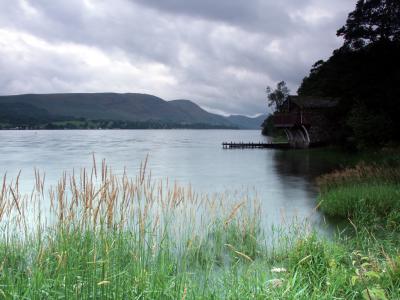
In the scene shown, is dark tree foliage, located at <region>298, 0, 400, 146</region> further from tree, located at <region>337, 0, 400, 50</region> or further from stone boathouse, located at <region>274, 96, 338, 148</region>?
stone boathouse, located at <region>274, 96, 338, 148</region>

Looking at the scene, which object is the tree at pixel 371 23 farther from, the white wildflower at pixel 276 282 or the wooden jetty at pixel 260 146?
the white wildflower at pixel 276 282

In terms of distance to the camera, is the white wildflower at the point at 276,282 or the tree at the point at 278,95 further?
the tree at the point at 278,95

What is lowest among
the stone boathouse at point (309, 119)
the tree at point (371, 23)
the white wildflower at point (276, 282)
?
the white wildflower at point (276, 282)

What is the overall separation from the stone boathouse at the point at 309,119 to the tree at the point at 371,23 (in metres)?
19.4

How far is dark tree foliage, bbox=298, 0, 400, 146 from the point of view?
43.9 m

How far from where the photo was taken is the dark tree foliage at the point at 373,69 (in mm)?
43938

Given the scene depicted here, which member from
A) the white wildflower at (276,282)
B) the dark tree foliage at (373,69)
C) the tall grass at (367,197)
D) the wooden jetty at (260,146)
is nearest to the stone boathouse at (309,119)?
the wooden jetty at (260,146)

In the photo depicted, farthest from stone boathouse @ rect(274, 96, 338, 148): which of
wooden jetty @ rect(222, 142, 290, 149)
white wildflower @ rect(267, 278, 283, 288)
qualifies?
white wildflower @ rect(267, 278, 283, 288)

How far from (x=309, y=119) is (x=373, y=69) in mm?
24684

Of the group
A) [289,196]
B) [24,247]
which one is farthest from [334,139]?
[24,247]

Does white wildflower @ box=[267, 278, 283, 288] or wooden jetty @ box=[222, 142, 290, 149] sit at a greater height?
white wildflower @ box=[267, 278, 283, 288]

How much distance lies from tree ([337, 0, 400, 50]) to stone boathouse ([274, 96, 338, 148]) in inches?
765

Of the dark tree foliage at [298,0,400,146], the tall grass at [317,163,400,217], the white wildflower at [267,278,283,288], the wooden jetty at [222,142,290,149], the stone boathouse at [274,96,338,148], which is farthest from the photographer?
the wooden jetty at [222,142,290,149]

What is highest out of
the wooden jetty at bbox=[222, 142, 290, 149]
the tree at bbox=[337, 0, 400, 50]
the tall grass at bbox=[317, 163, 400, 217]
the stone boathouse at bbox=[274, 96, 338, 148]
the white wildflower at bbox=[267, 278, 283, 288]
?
the tree at bbox=[337, 0, 400, 50]
